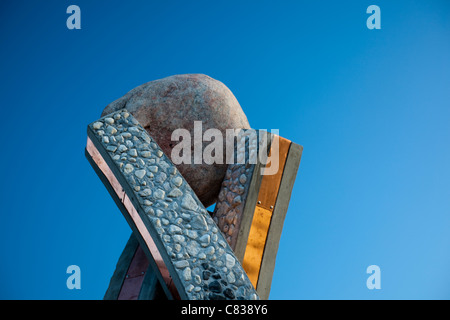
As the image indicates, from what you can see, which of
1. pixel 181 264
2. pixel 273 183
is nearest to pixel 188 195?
pixel 181 264

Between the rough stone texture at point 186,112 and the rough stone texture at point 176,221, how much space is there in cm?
67

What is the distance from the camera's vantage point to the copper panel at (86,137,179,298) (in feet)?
14.8

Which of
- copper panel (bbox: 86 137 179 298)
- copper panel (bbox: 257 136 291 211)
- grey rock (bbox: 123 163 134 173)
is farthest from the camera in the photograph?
copper panel (bbox: 257 136 291 211)

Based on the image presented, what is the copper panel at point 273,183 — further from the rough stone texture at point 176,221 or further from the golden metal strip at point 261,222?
the rough stone texture at point 176,221

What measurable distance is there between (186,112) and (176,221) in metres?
1.83

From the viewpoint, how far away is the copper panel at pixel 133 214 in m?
4.50

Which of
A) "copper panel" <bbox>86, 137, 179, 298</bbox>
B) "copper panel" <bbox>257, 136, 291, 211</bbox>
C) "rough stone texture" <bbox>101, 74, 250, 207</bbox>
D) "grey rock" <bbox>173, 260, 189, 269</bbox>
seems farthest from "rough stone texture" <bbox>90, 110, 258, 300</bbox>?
"copper panel" <bbox>257, 136, 291, 211</bbox>

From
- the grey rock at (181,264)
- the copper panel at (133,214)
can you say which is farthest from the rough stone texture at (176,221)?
the copper panel at (133,214)

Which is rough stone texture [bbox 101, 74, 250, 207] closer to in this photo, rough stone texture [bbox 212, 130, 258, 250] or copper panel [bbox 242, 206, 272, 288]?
rough stone texture [bbox 212, 130, 258, 250]

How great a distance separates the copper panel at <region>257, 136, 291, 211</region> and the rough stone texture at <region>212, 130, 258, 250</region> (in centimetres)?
Answer: 23

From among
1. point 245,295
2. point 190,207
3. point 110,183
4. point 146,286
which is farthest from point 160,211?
point 146,286

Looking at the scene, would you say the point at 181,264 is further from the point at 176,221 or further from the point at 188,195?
the point at 188,195
